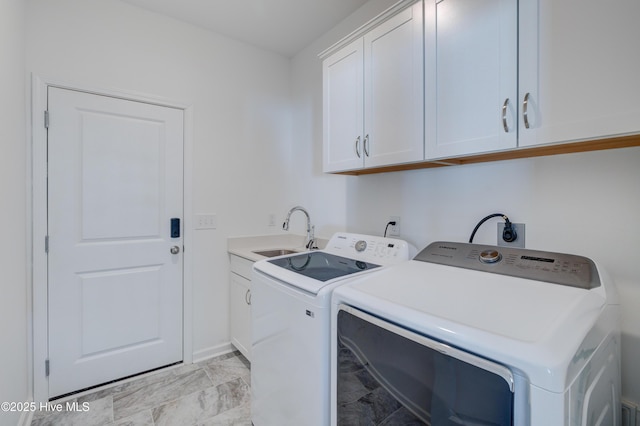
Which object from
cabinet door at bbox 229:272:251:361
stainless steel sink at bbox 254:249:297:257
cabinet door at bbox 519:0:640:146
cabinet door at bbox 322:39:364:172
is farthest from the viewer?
stainless steel sink at bbox 254:249:297:257

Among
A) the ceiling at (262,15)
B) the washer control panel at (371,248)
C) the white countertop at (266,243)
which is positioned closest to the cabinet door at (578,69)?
the washer control panel at (371,248)

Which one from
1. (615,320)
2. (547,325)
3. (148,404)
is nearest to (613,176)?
(615,320)

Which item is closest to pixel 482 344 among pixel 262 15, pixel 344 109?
pixel 344 109

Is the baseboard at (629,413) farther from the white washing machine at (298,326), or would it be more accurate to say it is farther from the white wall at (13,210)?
the white wall at (13,210)

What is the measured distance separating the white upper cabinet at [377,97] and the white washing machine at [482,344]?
0.64 m

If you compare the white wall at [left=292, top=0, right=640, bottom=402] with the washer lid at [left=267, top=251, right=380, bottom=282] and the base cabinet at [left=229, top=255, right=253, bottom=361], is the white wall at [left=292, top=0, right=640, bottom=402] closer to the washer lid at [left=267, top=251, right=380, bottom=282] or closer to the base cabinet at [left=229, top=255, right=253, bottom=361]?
the washer lid at [left=267, top=251, right=380, bottom=282]

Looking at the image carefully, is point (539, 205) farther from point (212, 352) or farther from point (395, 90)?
point (212, 352)

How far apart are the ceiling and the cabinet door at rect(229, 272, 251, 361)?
2011 mm

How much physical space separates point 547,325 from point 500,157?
84 cm

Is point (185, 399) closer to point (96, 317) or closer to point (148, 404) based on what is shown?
point (148, 404)

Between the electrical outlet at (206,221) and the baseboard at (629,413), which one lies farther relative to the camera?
the electrical outlet at (206,221)

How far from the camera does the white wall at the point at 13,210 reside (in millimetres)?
1282

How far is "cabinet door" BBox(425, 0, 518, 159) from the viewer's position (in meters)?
1.06

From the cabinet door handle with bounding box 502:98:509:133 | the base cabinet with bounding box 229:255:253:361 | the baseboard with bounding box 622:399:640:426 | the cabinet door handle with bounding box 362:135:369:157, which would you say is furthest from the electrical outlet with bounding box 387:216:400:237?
the baseboard with bounding box 622:399:640:426
